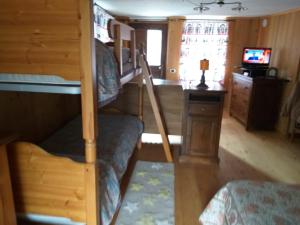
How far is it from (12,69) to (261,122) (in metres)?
4.02

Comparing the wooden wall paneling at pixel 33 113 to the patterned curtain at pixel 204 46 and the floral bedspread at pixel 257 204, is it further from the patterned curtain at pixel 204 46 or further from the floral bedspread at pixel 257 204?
the patterned curtain at pixel 204 46

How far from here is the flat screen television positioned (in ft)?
13.9

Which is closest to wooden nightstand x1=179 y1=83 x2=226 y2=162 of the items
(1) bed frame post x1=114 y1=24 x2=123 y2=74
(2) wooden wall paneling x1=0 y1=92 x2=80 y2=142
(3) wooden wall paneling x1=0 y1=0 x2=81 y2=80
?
(1) bed frame post x1=114 y1=24 x2=123 y2=74

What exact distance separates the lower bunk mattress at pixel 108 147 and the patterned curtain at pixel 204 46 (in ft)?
9.16

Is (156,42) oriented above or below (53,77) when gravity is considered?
above

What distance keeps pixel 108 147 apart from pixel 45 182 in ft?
2.45

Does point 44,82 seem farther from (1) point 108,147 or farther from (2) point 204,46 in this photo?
(2) point 204,46

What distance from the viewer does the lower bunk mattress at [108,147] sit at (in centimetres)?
158

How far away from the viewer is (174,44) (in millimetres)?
5172

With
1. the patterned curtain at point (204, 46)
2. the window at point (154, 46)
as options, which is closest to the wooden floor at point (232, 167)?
the patterned curtain at point (204, 46)

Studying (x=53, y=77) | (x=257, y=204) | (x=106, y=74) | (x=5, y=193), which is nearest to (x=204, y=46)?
(x=106, y=74)

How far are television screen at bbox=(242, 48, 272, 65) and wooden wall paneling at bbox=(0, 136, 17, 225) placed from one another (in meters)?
4.38

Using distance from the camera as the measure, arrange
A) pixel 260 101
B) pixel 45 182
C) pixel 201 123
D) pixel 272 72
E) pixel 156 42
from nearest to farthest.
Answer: pixel 45 182
pixel 201 123
pixel 260 101
pixel 272 72
pixel 156 42

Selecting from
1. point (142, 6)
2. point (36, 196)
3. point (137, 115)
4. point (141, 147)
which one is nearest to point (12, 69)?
point (36, 196)
